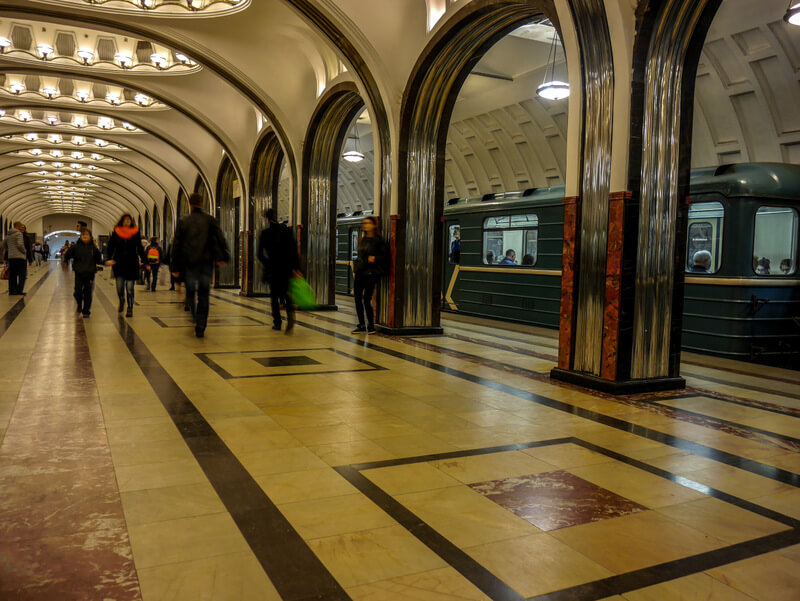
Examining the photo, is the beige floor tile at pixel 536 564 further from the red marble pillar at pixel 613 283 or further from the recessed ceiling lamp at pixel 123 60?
the recessed ceiling lamp at pixel 123 60

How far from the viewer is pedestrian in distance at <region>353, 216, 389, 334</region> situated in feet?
31.4

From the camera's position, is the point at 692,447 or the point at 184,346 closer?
the point at 692,447

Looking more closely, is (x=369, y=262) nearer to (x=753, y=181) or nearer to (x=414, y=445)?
(x=753, y=181)

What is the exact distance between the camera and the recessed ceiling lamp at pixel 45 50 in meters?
16.8

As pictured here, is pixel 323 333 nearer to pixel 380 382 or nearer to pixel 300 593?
pixel 380 382

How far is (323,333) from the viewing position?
375 inches

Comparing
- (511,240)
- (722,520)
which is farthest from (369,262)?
(722,520)

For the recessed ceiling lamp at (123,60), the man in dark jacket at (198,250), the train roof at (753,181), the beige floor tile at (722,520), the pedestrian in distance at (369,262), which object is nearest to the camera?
the beige floor tile at (722,520)

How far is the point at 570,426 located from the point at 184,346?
4.84 m

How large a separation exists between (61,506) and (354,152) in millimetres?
17926

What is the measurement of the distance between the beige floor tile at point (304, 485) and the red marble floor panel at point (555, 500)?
0.69m

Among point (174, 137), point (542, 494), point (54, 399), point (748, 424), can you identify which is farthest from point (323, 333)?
point (174, 137)

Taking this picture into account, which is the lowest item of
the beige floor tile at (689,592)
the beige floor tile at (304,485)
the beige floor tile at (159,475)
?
the beige floor tile at (689,592)

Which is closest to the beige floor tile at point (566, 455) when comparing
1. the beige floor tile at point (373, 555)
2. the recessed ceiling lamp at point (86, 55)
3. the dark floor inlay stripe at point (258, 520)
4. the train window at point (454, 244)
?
the beige floor tile at point (373, 555)
